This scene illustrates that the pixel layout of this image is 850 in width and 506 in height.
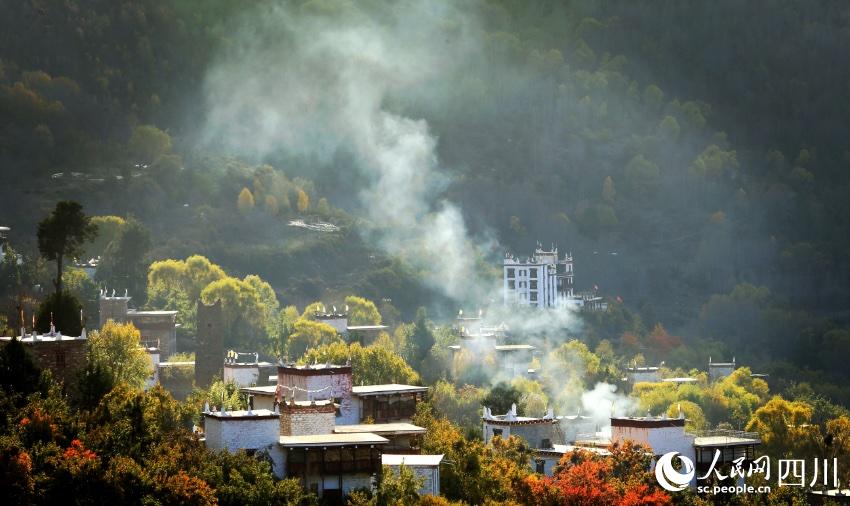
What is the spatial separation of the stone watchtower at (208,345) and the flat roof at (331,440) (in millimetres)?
31375

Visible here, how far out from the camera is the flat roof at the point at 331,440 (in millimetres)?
57188

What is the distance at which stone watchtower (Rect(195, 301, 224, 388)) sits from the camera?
91.9 metres

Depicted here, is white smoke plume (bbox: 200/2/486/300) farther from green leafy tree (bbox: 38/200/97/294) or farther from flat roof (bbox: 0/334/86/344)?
flat roof (bbox: 0/334/86/344)

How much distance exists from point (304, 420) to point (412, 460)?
138 inches

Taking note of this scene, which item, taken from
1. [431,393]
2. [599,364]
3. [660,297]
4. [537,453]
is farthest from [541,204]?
[537,453]

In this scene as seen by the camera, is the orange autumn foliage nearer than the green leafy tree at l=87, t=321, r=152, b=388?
Yes

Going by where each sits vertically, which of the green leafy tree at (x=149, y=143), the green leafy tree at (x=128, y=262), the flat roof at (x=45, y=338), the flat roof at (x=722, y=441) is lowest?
the flat roof at (x=722, y=441)

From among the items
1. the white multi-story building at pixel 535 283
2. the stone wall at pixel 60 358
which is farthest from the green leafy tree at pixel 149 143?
the stone wall at pixel 60 358

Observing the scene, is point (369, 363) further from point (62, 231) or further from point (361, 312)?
point (361, 312)

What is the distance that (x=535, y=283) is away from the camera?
477 feet

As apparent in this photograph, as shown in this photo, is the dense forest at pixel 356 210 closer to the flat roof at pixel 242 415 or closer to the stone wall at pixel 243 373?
the stone wall at pixel 243 373
